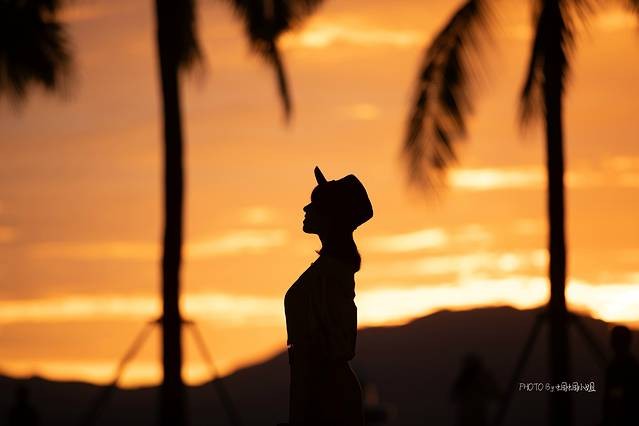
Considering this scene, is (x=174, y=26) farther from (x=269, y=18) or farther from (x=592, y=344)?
(x=592, y=344)

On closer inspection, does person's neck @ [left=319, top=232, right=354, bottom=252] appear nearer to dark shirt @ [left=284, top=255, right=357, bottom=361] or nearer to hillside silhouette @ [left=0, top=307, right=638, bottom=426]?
dark shirt @ [left=284, top=255, right=357, bottom=361]

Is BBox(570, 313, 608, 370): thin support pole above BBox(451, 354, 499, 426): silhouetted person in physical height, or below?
above

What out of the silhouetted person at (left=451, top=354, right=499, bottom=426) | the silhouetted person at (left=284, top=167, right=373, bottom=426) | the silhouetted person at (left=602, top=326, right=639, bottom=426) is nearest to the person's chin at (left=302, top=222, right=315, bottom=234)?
the silhouetted person at (left=284, top=167, right=373, bottom=426)

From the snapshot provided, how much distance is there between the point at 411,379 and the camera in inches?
4092

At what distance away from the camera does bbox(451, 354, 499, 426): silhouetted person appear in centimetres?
2538

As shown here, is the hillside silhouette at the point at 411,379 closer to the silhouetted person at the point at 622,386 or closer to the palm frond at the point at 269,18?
the palm frond at the point at 269,18

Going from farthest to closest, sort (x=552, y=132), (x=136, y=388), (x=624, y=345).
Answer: (x=136, y=388) < (x=552, y=132) < (x=624, y=345)

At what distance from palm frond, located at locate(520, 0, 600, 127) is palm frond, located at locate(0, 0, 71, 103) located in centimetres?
687

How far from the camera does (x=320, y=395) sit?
28.5 ft

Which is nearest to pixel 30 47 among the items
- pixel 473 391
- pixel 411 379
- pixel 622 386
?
pixel 473 391

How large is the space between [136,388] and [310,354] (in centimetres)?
11689

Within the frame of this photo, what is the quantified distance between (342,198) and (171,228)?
13.7m

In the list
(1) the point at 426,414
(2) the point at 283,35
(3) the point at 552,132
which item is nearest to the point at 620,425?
(3) the point at 552,132

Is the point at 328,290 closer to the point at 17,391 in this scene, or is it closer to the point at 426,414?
the point at 17,391
